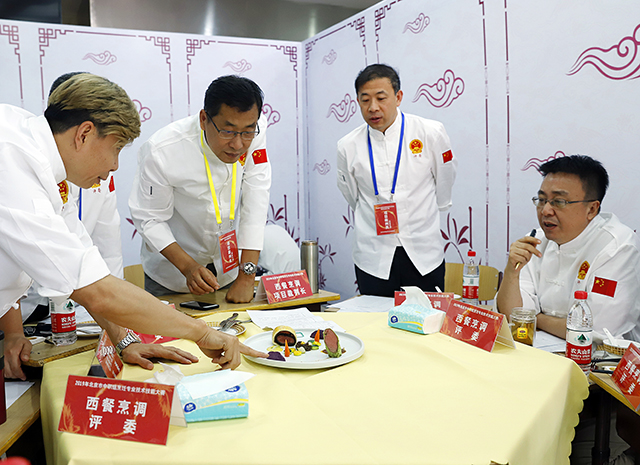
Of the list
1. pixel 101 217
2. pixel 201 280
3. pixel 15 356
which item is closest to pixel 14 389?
pixel 15 356

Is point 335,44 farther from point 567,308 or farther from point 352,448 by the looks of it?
point 352,448

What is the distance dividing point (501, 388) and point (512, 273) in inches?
37.3

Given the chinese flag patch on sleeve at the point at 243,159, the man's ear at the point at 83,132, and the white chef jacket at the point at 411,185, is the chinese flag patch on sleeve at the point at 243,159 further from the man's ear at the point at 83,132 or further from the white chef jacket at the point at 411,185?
the man's ear at the point at 83,132

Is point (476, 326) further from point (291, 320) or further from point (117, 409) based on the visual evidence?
point (117, 409)

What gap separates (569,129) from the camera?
2754 mm

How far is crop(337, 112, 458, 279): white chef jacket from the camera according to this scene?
112 inches

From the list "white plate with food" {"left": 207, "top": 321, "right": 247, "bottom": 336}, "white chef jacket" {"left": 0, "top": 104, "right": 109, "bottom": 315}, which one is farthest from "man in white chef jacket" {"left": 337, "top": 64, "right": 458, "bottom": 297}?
"white chef jacket" {"left": 0, "top": 104, "right": 109, "bottom": 315}

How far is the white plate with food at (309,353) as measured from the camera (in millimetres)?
1212

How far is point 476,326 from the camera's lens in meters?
1.42

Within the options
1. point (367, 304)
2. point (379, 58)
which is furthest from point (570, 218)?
point (379, 58)

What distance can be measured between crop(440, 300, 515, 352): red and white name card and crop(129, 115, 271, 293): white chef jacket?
1.20 m

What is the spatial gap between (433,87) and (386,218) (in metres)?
1.36

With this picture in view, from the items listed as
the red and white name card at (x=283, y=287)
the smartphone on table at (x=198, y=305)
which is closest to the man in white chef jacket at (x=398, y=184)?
the red and white name card at (x=283, y=287)

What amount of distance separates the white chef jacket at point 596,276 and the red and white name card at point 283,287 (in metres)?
0.94
